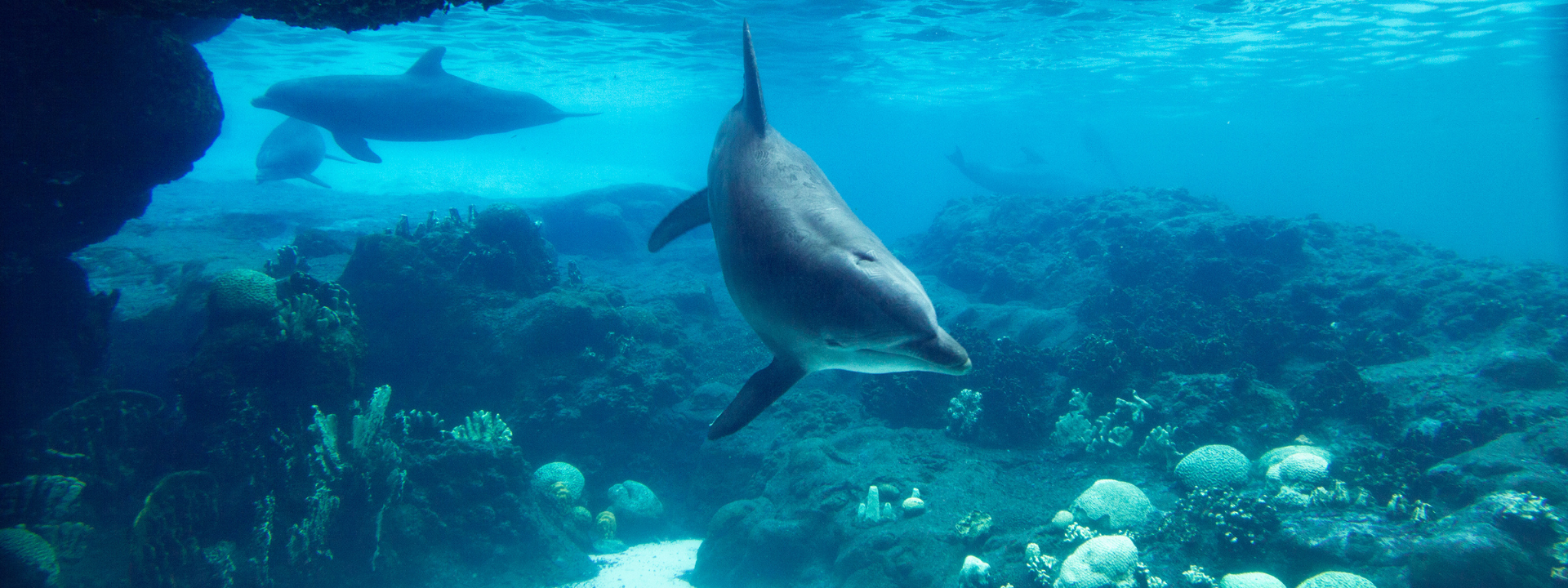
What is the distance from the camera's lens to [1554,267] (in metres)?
13.3

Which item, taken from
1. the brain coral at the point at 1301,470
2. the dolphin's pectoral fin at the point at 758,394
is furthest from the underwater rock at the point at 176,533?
the brain coral at the point at 1301,470

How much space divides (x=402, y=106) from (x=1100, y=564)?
11.9 meters

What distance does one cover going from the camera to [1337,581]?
4902 mm

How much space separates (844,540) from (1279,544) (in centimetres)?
419

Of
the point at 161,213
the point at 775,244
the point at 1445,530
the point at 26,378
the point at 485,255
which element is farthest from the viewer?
the point at 161,213

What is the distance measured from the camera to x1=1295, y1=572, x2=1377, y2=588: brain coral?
4.82 meters

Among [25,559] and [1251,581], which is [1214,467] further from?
[25,559]

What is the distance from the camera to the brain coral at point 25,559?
200 inches

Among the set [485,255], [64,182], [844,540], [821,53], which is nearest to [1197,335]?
[844,540]

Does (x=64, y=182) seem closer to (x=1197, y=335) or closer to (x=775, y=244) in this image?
(x=775, y=244)

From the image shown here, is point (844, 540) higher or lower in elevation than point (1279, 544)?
lower

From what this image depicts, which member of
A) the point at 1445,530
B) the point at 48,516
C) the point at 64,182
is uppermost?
the point at 64,182

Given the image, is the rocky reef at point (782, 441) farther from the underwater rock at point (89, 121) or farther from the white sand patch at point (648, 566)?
the underwater rock at point (89, 121)

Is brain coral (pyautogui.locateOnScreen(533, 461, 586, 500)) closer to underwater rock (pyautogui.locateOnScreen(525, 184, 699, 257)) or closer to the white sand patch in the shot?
the white sand patch
